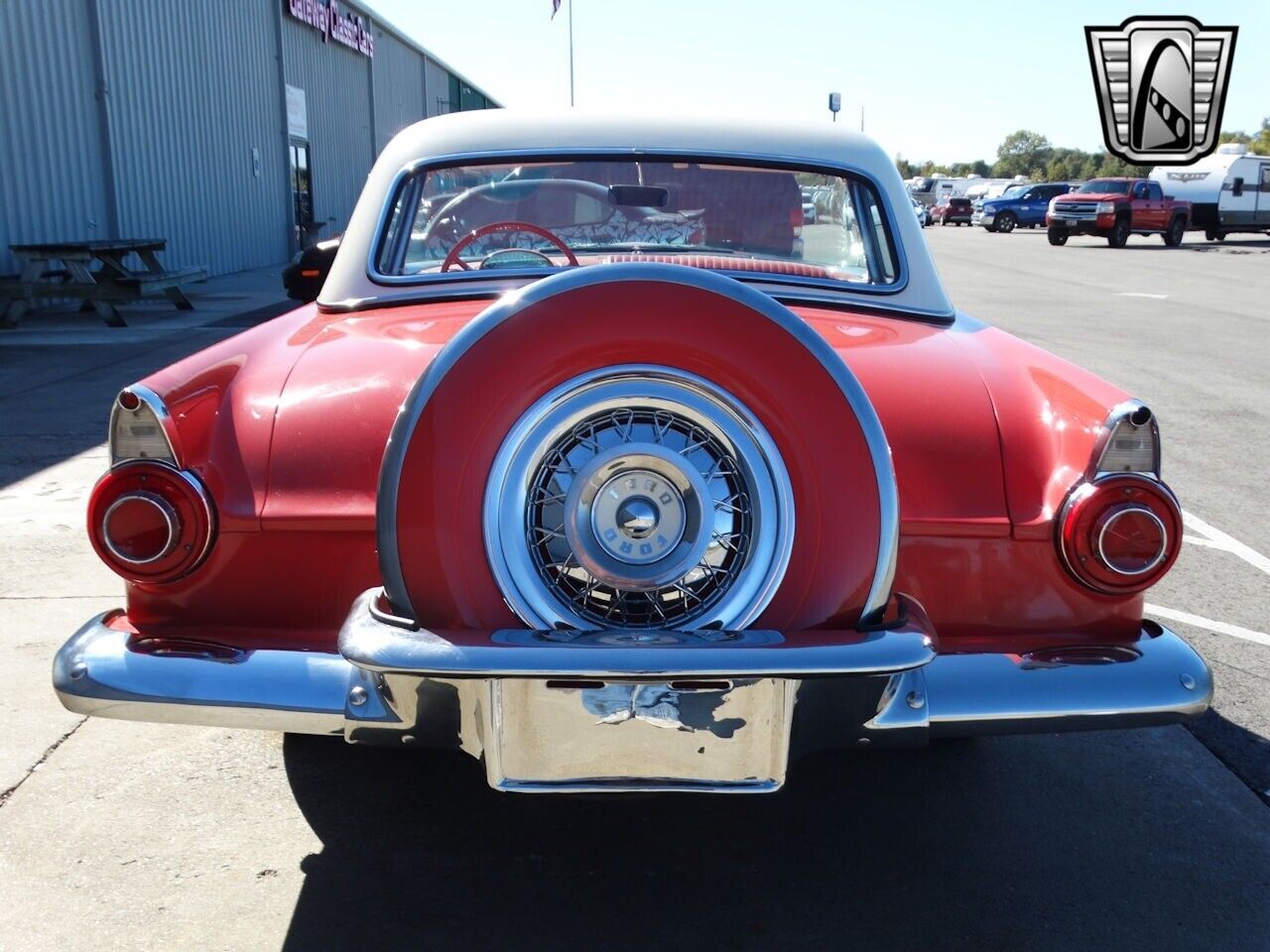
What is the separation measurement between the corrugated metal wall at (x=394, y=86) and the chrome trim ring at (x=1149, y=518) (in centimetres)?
3073

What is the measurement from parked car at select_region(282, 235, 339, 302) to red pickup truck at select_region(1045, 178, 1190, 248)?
28801mm

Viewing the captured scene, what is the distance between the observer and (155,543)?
2402 millimetres

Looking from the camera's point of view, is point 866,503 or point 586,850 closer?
point 866,503

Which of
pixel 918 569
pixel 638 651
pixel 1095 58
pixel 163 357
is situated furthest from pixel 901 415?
pixel 1095 58

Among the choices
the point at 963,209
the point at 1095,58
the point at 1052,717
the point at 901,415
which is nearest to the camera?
the point at 1052,717

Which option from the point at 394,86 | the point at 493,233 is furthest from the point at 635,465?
the point at 394,86

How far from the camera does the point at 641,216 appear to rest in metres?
3.71

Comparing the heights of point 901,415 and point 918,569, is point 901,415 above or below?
above

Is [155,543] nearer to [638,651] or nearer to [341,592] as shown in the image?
[341,592]

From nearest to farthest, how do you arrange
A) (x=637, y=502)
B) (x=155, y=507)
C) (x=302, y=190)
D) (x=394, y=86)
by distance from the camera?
(x=637, y=502), (x=155, y=507), (x=302, y=190), (x=394, y=86)

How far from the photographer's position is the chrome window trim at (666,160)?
11.1 feet

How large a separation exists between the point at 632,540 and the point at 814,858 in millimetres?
1001

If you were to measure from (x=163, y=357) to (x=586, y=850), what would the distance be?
8.67 m
